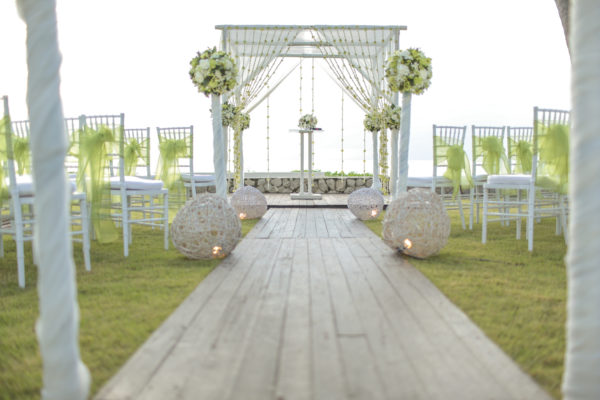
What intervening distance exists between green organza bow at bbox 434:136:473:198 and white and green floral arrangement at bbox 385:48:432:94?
1.03 m

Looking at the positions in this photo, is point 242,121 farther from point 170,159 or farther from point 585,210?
point 585,210

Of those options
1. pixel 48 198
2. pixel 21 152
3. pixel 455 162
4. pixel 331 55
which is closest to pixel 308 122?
pixel 331 55

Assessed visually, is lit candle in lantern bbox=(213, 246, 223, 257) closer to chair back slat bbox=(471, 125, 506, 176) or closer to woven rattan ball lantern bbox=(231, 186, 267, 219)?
woven rattan ball lantern bbox=(231, 186, 267, 219)

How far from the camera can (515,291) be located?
277 cm

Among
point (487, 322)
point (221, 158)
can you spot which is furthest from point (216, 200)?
point (487, 322)

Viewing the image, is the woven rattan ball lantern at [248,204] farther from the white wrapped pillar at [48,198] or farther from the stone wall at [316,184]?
the white wrapped pillar at [48,198]

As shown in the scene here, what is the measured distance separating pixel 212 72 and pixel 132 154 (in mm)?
1383

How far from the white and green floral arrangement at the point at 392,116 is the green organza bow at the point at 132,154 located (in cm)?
463

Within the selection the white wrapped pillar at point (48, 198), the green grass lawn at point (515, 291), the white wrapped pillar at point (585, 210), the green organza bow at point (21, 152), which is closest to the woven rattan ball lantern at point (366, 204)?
the green grass lawn at point (515, 291)

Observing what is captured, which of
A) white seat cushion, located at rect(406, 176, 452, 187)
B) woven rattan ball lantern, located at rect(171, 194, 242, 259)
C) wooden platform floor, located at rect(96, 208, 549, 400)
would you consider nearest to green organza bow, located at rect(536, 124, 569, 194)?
white seat cushion, located at rect(406, 176, 452, 187)

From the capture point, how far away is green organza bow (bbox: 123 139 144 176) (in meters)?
5.06

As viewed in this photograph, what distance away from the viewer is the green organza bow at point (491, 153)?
5191 millimetres

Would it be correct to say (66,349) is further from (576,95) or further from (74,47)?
(74,47)

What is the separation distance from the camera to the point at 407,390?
151 cm
